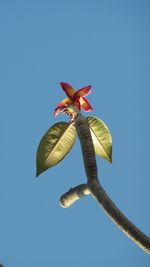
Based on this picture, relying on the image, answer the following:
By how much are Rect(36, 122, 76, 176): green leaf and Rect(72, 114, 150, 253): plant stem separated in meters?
0.28

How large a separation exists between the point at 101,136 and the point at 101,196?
0.75 m

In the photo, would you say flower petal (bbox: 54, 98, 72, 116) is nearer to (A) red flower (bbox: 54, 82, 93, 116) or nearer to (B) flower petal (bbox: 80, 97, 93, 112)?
(A) red flower (bbox: 54, 82, 93, 116)

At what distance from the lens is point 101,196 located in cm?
97

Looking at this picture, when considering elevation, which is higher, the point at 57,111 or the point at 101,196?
the point at 57,111

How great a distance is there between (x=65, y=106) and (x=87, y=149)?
560 millimetres

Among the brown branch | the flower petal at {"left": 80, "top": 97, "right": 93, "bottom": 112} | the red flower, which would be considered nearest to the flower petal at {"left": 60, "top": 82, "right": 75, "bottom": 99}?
the red flower

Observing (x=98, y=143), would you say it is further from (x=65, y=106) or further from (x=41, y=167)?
(x=41, y=167)

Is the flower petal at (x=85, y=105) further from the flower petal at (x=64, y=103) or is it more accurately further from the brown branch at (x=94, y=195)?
the brown branch at (x=94, y=195)

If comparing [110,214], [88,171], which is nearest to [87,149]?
[88,171]

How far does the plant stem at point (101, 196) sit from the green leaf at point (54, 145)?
285 mm

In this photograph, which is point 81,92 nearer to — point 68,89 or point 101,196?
point 68,89

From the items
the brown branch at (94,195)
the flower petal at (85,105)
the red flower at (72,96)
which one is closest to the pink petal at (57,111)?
the red flower at (72,96)

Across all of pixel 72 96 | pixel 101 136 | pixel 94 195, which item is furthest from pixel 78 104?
pixel 94 195

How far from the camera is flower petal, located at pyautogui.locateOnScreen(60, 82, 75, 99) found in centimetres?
165
